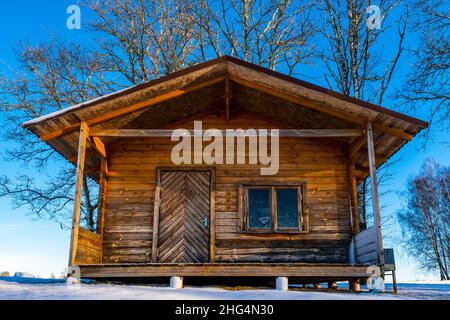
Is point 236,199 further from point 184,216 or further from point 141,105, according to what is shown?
point 141,105

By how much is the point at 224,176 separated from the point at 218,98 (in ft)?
6.17

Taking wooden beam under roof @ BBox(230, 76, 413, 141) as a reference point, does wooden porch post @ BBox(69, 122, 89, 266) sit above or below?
below

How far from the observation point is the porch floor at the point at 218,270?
871cm

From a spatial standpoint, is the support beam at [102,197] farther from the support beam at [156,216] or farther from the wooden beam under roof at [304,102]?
the wooden beam under roof at [304,102]

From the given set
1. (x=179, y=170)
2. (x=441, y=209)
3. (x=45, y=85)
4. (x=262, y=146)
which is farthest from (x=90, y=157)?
(x=441, y=209)

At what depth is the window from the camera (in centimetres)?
1078

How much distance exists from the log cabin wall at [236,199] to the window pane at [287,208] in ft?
0.92

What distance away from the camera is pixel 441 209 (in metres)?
26.2

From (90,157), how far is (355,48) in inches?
499

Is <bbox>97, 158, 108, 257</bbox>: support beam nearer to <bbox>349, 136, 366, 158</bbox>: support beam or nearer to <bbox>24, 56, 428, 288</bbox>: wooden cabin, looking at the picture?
<bbox>24, 56, 428, 288</bbox>: wooden cabin

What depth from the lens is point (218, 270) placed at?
28.8ft

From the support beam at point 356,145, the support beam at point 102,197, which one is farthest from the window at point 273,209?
the support beam at point 102,197

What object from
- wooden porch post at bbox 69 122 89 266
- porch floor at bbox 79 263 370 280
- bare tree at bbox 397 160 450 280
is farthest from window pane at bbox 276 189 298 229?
bare tree at bbox 397 160 450 280

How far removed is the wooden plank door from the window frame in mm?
819
